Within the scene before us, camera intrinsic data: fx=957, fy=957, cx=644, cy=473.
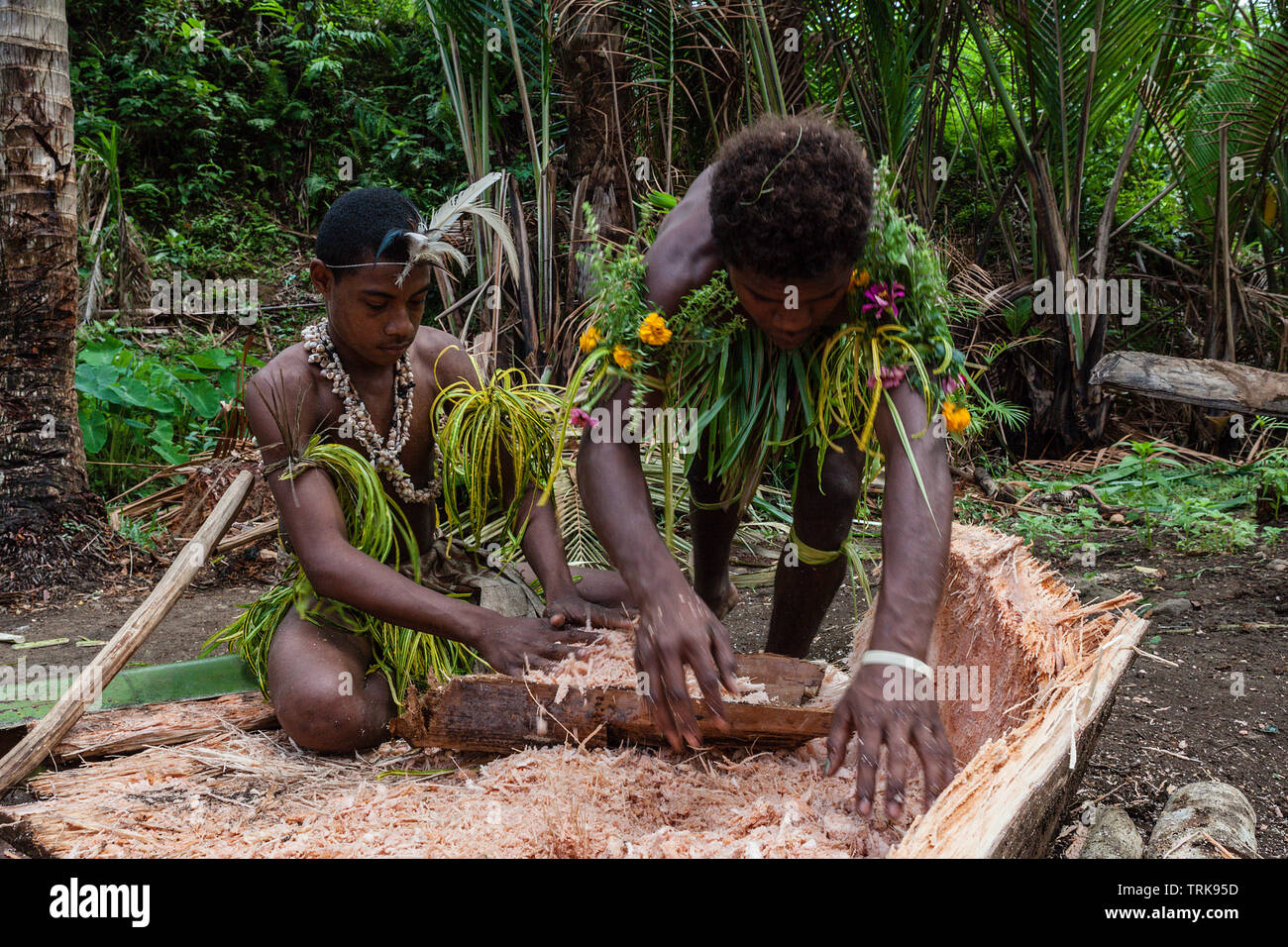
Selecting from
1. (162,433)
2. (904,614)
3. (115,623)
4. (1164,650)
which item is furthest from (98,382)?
(1164,650)

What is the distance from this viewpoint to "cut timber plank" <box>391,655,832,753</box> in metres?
2.05

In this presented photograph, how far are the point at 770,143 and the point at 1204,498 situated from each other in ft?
13.2

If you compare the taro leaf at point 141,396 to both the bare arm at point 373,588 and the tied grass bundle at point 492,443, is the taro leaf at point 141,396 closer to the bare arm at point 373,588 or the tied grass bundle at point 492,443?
the tied grass bundle at point 492,443

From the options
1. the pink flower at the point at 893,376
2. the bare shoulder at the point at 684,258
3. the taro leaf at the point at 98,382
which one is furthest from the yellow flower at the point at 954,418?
the taro leaf at the point at 98,382

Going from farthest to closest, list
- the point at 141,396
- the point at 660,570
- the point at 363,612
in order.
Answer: the point at 141,396, the point at 363,612, the point at 660,570

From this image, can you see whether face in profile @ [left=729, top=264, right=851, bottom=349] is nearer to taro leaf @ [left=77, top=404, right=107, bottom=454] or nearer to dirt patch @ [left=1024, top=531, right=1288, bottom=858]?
dirt patch @ [left=1024, top=531, right=1288, bottom=858]

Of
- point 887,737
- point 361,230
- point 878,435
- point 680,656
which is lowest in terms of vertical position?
point 887,737

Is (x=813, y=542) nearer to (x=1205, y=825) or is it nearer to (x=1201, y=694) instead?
(x=1205, y=825)

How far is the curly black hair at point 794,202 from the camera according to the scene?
172cm

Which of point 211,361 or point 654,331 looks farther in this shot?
point 211,361

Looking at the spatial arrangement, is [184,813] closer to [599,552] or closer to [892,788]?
[892,788]

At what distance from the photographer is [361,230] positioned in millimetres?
2359

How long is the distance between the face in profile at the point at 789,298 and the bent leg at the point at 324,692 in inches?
51.3

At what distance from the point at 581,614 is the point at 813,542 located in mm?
665
